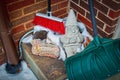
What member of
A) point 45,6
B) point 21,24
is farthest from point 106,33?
point 21,24

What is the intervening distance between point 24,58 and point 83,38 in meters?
0.51

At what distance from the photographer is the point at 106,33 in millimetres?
1415

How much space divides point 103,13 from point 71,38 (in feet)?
0.92

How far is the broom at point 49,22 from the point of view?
4.78ft

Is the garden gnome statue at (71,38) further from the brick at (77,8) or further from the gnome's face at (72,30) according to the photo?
the brick at (77,8)

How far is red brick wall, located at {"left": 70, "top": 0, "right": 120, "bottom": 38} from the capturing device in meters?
1.27

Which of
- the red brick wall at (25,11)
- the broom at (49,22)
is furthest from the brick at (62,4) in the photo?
the broom at (49,22)

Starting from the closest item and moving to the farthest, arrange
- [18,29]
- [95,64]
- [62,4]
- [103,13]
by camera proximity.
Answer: [95,64] → [103,13] → [18,29] → [62,4]

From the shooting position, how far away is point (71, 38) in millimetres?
1391

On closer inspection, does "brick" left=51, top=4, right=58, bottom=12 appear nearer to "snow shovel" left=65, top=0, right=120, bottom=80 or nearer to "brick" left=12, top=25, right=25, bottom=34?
"brick" left=12, top=25, right=25, bottom=34

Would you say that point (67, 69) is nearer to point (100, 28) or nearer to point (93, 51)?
point (93, 51)

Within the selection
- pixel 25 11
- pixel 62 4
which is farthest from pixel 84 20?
pixel 25 11

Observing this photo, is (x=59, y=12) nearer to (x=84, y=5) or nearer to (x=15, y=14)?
(x=84, y=5)

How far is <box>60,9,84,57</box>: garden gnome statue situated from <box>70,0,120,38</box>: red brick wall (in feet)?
0.45
